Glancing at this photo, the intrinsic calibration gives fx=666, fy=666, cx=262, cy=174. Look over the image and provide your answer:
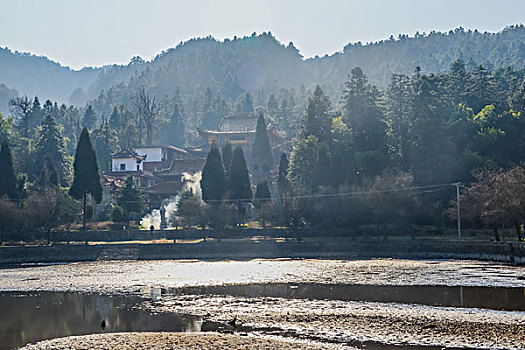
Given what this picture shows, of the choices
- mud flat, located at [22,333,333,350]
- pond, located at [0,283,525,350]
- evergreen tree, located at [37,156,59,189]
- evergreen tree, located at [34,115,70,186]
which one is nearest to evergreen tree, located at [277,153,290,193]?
evergreen tree, located at [37,156,59,189]

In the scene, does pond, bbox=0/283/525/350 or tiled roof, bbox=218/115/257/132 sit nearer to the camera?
pond, bbox=0/283/525/350

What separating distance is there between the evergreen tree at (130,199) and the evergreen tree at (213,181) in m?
7.78

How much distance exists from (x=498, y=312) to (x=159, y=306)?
564 inches

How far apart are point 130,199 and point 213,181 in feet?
30.9

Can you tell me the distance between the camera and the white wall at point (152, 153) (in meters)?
108

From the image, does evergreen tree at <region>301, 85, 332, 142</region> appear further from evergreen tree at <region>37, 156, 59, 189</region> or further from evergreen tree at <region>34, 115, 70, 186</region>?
evergreen tree at <region>34, 115, 70, 186</region>

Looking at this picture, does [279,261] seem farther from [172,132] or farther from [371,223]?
[172,132]

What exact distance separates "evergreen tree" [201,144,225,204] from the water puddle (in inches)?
1166

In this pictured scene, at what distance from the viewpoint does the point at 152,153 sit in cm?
10812

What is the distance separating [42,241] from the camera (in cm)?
6181

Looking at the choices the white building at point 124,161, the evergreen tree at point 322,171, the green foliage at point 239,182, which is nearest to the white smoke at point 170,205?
the green foliage at point 239,182

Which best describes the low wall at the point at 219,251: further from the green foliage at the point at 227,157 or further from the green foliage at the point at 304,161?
the green foliage at the point at 227,157

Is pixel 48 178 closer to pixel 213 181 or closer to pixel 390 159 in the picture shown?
pixel 213 181

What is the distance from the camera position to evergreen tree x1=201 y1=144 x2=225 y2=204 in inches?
2601
